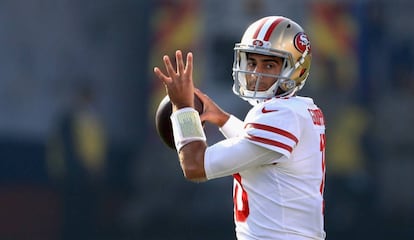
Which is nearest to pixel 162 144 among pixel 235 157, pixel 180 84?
pixel 180 84

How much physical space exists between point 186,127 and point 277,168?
0.36 meters

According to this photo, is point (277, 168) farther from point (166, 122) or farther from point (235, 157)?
point (166, 122)

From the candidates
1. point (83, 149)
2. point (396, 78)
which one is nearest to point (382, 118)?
point (396, 78)

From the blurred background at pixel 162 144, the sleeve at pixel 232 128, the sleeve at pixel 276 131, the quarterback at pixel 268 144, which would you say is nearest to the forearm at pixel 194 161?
the quarterback at pixel 268 144

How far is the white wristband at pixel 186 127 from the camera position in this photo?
4496 mm

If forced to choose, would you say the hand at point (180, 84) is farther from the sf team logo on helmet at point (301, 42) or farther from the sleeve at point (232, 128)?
the sleeve at point (232, 128)

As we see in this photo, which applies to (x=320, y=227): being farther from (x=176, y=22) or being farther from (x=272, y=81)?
(x=176, y=22)

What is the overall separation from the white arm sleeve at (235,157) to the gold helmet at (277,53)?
27 centimetres

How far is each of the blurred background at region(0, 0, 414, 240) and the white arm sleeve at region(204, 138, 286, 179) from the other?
5.52 meters

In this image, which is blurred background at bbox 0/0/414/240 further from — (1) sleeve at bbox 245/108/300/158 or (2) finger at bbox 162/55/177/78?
(1) sleeve at bbox 245/108/300/158

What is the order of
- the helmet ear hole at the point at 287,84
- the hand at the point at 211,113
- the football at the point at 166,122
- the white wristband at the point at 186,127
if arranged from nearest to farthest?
the white wristband at the point at 186,127, the helmet ear hole at the point at 287,84, the football at the point at 166,122, the hand at the point at 211,113

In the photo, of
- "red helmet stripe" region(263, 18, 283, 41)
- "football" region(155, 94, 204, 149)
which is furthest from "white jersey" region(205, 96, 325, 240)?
"football" region(155, 94, 204, 149)

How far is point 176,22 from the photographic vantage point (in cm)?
1117

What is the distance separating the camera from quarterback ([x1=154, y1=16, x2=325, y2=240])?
14.5ft
